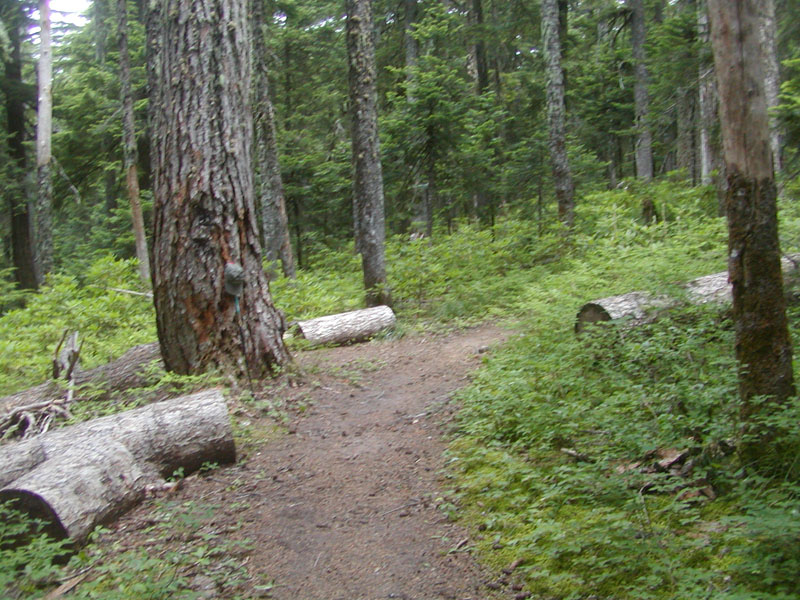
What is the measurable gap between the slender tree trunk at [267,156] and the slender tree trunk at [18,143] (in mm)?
11121

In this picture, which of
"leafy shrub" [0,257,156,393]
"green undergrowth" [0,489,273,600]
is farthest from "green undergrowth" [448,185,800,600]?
"leafy shrub" [0,257,156,393]

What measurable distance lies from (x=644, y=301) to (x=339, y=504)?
15.7 ft

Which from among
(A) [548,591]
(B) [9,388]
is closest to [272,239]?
(B) [9,388]

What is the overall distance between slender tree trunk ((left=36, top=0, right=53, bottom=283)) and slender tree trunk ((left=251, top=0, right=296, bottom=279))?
7.25 meters

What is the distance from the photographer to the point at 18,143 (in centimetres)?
2272

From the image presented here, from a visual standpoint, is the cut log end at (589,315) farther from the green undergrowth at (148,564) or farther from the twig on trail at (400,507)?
the green undergrowth at (148,564)

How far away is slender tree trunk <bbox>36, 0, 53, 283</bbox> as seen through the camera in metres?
18.5

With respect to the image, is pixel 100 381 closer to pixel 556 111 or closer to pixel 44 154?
pixel 556 111

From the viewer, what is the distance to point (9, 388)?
9.59 m

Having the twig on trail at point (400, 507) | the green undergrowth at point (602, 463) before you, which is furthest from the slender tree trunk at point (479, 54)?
the twig on trail at point (400, 507)

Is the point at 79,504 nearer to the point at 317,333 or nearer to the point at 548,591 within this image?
the point at 548,591

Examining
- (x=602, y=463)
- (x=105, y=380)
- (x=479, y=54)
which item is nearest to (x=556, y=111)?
(x=479, y=54)

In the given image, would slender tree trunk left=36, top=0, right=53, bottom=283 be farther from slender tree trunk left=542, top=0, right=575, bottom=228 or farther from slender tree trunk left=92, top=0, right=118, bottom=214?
slender tree trunk left=542, top=0, right=575, bottom=228

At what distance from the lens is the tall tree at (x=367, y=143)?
11609 mm
